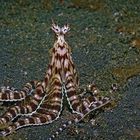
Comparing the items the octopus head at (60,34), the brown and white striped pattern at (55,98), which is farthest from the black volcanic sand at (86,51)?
the octopus head at (60,34)

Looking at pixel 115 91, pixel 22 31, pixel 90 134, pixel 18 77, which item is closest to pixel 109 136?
pixel 90 134

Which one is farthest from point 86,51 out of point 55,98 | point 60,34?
point 55,98

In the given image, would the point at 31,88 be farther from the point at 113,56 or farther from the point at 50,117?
the point at 113,56

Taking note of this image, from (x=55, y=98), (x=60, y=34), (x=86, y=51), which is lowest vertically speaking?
(x=55, y=98)

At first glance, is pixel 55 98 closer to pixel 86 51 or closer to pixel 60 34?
pixel 60 34

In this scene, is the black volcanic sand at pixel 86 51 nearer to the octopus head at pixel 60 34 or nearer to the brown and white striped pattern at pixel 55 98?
the brown and white striped pattern at pixel 55 98
